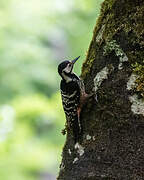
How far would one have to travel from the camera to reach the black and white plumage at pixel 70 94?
3418 millimetres

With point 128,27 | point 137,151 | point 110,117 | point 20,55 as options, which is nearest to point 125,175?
point 137,151

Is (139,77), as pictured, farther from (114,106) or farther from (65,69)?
(65,69)

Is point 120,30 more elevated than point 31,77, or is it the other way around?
point 31,77

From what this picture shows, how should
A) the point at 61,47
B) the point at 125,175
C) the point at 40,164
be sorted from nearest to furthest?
1. the point at 125,175
2. the point at 40,164
3. the point at 61,47

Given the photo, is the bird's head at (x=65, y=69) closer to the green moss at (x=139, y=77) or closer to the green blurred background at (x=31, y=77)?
the green moss at (x=139, y=77)

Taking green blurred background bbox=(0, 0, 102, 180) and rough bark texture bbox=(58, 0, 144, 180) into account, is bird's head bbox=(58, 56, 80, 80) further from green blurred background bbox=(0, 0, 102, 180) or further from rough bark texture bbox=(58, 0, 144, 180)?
green blurred background bbox=(0, 0, 102, 180)

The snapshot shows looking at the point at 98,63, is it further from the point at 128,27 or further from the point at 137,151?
the point at 137,151

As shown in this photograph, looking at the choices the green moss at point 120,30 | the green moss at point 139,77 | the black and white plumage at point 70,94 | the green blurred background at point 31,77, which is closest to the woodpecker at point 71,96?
the black and white plumage at point 70,94

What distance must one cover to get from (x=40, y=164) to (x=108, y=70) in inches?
175

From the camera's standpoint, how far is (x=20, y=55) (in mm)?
8719

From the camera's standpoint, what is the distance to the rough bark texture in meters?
2.81

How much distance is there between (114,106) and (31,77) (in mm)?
7042

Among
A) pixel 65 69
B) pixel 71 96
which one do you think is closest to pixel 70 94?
pixel 71 96

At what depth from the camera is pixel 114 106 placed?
116 inches
